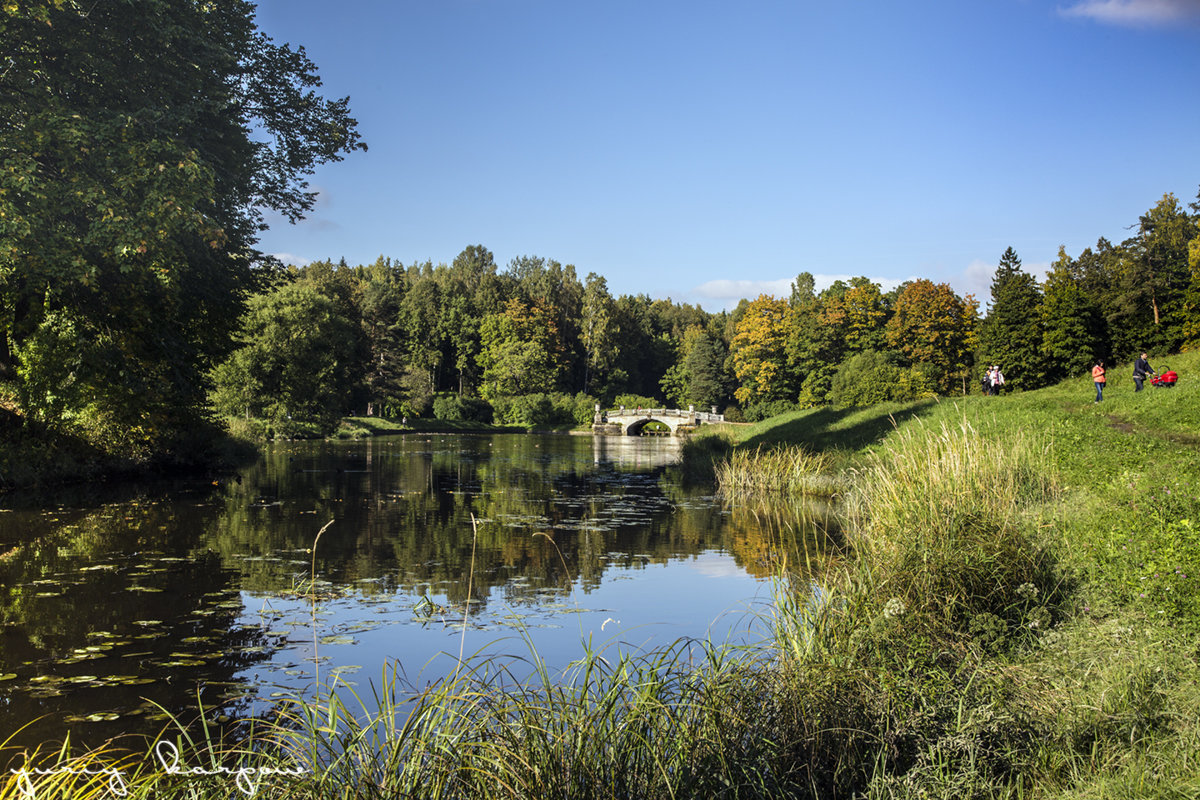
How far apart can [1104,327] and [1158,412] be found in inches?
1189

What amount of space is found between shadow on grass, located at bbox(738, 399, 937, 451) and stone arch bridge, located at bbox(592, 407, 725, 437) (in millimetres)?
28481

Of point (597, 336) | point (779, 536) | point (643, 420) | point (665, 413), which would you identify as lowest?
point (779, 536)

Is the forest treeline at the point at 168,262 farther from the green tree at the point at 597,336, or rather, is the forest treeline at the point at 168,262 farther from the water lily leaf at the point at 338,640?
the green tree at the point at 597,336

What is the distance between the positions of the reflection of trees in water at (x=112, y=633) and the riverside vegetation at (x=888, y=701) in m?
0.73

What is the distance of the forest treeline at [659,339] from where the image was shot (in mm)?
44531

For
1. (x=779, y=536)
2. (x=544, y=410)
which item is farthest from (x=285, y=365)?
(x=779, y=536)

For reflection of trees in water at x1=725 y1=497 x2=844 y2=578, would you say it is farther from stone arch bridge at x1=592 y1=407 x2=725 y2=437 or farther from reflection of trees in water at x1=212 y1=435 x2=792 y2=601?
stone arch bridge at x1=592 y1=407 x2=725 y2=437

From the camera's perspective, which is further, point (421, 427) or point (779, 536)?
point (421, 427)

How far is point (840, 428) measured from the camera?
29406 mm

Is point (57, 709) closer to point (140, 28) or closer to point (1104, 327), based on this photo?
point (140, 28)

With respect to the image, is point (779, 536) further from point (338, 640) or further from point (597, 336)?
point (597, 336)

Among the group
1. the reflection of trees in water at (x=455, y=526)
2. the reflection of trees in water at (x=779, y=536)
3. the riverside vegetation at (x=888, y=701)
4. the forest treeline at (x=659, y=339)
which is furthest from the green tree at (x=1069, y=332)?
the riverside vegetation at (x=888, y=701)

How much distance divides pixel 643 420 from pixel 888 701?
6530 cm

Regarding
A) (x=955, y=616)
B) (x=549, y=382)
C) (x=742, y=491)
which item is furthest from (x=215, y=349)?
(x=549, y=382)
